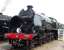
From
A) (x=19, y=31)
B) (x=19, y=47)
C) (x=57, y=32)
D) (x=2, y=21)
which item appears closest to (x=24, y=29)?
(x=19, y=31)

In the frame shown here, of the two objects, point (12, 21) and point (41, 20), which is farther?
point (41, 20)

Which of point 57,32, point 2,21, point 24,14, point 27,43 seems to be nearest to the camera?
point 27,43

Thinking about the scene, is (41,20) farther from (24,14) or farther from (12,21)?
(12,21)

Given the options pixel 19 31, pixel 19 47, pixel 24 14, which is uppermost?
pixel 24 14

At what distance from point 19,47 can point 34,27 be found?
62.3 inches

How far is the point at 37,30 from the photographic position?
13641 mm

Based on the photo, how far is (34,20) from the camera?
13.2 m

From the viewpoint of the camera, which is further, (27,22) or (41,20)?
(41,20)

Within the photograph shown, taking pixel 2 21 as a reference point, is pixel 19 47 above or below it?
below

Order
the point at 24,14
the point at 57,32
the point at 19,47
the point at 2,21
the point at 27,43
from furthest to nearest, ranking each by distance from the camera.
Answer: the point at 57,32
the point at 2,21
the point at 24,14
the point at 19,47
the point at 27,43

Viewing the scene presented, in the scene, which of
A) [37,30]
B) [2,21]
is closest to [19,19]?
[37,30]

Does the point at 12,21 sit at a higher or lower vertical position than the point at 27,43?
higher

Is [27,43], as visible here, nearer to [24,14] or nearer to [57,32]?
[24,14]

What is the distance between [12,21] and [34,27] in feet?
4.89
